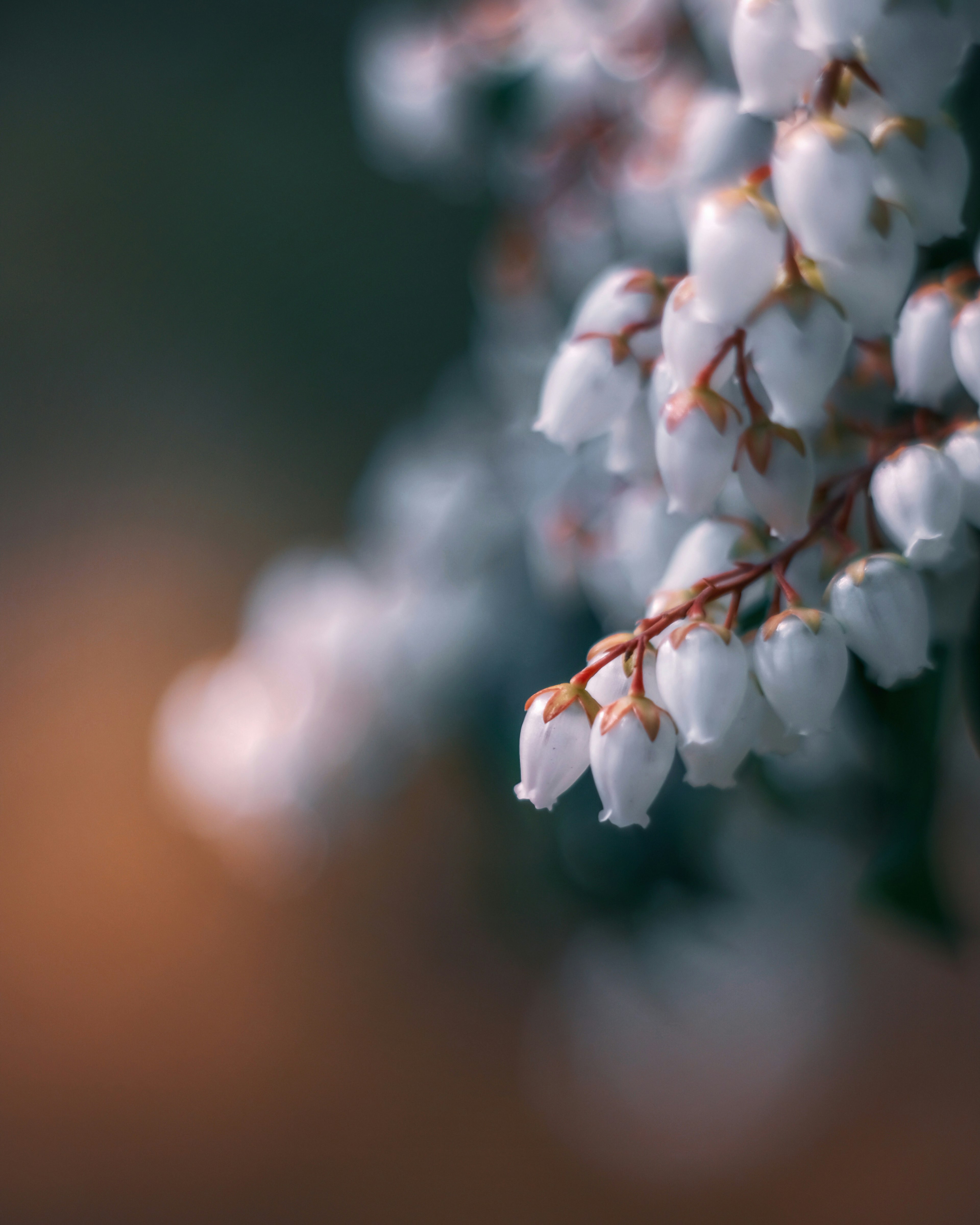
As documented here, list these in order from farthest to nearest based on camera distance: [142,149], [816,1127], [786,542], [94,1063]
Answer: [142,149] → [94,1063] → [816,1127] → [786,542]

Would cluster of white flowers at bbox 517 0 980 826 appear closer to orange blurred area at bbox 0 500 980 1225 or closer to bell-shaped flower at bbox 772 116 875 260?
bell-shaped flower at bbox 772 116 875 260

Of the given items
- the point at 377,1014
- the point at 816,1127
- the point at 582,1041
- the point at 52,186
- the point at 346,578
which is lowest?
the point at 816,1127

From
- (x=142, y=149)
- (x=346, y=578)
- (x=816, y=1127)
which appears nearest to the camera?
(x=346, y=578)

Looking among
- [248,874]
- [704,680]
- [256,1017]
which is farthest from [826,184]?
[256,1017]

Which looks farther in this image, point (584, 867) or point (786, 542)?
point (584, 867)

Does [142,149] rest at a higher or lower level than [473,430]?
higher

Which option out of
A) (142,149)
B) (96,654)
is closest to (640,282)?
(96,654)

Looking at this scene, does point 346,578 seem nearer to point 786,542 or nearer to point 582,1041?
point 786,542

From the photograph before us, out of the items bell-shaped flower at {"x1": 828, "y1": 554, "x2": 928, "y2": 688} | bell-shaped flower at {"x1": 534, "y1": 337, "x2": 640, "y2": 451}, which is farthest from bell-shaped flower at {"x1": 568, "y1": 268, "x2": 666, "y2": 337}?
bell-shaped flower at {"x1": 828, "y1": 554, "x2": 928, "y2": 688}
